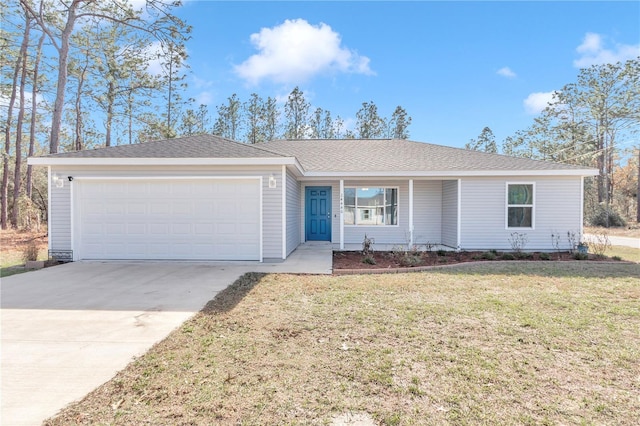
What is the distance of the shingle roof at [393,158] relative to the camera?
1064 cm

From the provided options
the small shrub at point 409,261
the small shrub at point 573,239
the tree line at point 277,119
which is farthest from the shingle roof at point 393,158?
the tree line at point 277,119

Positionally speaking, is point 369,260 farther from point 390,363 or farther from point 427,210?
point 390,363

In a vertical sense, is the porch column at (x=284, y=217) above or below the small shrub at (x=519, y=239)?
above

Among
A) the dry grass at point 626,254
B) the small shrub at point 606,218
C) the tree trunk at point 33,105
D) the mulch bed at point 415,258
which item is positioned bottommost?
the dry grass at point 626,254

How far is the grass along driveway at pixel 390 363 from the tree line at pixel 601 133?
77.6 feet

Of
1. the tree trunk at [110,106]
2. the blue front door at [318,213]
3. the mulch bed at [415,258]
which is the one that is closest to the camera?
the mulch bed at [415,258]

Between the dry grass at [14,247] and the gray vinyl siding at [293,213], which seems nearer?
the dry grass at [14,247]

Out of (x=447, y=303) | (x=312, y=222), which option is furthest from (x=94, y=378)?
(x=312, y=222)

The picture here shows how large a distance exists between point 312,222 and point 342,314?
8.21 meters

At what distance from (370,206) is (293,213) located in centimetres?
312

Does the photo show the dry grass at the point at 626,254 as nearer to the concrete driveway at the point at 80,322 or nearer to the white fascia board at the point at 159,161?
the white fascia board at the point at 159,161

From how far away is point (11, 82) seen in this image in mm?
17562

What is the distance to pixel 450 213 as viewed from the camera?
11.3m

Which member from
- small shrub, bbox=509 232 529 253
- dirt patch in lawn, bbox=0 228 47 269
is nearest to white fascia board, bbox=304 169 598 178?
small shrub, bbox=509 232 529 253
